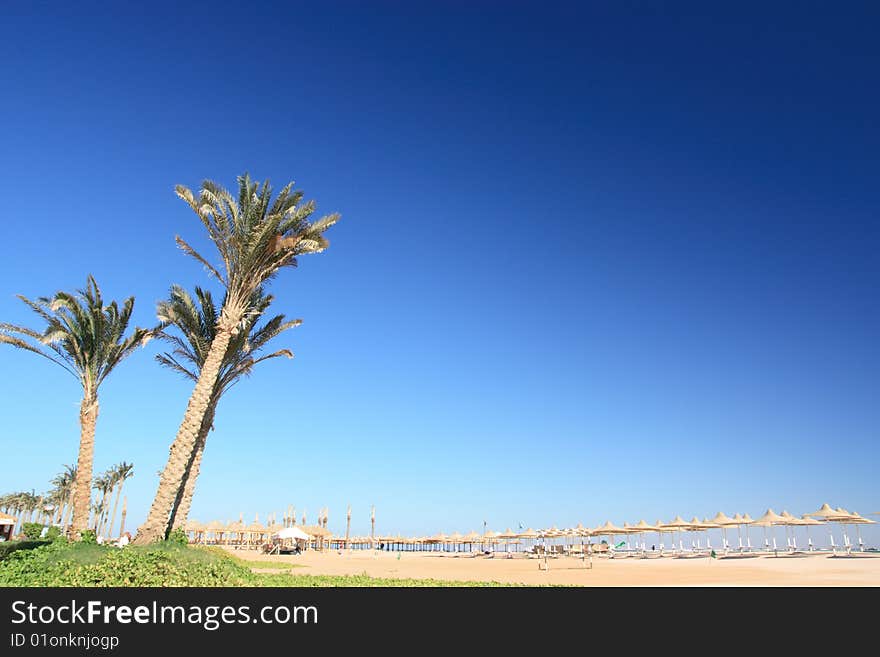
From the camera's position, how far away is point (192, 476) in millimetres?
22188

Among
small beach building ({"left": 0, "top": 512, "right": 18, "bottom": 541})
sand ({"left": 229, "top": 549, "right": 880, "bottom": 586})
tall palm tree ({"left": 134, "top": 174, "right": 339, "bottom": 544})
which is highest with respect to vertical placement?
tall palm tree ({"left": 134, "top": 174, "right": 339, "bottom": 544})

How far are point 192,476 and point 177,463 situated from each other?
662cm

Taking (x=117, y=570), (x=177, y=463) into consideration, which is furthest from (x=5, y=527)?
(x=117, y=570)

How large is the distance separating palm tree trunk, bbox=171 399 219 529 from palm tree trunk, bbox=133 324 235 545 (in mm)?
5656

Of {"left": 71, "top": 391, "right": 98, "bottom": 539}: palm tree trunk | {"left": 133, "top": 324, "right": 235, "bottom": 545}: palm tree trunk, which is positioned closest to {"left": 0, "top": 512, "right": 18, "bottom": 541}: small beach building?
{"left": 71, "top": 391, "right": 98, "bottom": 539}: palm tree trunk

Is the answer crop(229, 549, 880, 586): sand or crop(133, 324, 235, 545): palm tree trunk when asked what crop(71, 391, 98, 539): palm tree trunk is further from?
crop(229, 549, 880, 586): sand

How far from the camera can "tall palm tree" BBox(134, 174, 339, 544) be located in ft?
57.8

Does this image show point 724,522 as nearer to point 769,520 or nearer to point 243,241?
point 769,520

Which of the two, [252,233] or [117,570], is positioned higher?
[252,233]
